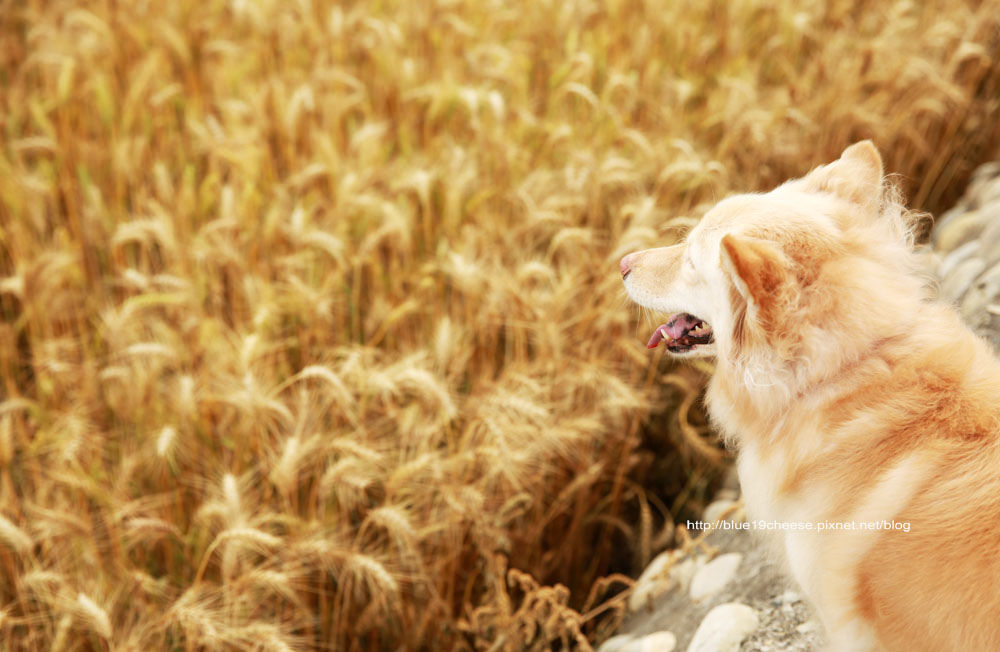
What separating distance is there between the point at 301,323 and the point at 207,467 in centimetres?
72

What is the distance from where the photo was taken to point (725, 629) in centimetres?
225

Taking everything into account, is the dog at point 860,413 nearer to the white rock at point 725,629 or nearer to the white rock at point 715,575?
the white rock at point 725,629

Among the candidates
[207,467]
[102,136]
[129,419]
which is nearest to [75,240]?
[102,136]

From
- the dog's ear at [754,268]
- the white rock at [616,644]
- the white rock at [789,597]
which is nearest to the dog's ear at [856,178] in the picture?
the dog's ear at [754,268]

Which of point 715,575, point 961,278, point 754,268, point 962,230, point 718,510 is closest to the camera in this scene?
point 754,268

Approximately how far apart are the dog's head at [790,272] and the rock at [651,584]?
900 millimetres

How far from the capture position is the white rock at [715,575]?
2539 mm

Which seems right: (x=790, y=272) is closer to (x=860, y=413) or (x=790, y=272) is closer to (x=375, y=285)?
(x=860, y=413)

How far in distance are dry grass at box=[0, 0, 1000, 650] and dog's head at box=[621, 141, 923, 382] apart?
683mm

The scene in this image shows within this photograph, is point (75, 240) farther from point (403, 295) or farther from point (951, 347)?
point (951, 347)

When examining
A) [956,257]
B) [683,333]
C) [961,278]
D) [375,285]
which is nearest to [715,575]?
[683,333]

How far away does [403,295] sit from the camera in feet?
11.0

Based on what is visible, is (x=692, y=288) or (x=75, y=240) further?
(x=75, y=240)

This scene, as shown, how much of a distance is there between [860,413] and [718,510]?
48.7 inches
